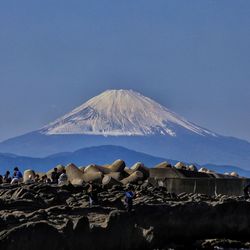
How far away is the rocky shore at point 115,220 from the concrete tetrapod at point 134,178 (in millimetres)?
2441

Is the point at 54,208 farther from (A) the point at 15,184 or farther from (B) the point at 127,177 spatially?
(B) the point at 127,177

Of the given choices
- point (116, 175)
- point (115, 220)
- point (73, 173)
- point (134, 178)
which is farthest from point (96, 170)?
point (115, 220)

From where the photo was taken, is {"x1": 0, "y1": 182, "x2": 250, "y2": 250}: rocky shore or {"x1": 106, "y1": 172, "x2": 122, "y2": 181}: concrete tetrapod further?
{"x1": 106, "y1": 172, "x2": 122, "y2": 181}: concrete tetrapod

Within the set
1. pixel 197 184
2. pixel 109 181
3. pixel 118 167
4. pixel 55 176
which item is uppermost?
pixel 118 167

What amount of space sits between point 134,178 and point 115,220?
1330cm

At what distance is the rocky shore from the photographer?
22.1 meters

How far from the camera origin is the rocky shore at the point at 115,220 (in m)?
22.1

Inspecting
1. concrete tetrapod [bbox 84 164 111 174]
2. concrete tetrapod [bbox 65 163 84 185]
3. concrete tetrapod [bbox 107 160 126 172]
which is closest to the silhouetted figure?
concrete tetrapod [bbox 65 163 84 185]

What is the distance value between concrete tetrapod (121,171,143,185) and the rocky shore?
8.01ft

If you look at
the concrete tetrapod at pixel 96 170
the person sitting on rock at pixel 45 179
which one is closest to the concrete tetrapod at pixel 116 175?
the concrete tetrapod at pixel 96 170

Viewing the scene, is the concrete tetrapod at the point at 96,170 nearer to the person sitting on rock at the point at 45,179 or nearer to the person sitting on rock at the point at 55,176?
the person sitting on rock at the point at 45,179

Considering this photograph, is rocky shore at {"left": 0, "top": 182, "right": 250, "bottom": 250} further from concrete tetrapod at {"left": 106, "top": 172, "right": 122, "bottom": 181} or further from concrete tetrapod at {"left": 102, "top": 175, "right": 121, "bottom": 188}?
concrete tetrapod at {"left": 106, "top": 172, "right": 122, "bottom": 181}

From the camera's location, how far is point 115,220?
2541 cm

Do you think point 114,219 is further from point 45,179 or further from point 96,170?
point 96,170
